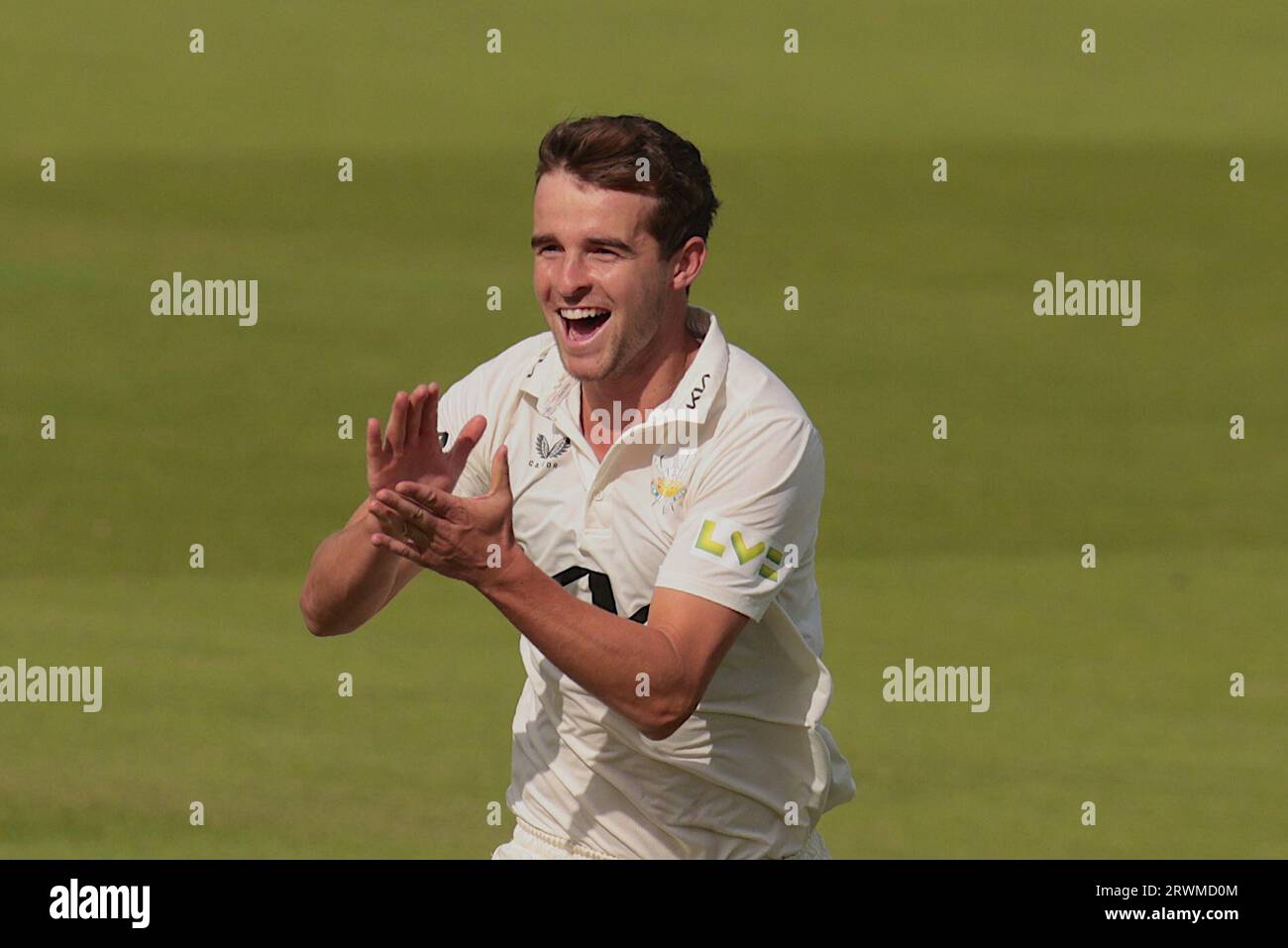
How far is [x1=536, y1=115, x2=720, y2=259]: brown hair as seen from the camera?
6258 millimetres

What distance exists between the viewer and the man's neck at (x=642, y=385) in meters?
6.43

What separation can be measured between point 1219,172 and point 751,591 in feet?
89.0

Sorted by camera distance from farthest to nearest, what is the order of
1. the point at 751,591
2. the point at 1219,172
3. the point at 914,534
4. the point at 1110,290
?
1. the point at 1219,172
2. the point at 1110,290
3. the point at 914,534
4. the point at 751,591

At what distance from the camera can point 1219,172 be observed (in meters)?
31.8

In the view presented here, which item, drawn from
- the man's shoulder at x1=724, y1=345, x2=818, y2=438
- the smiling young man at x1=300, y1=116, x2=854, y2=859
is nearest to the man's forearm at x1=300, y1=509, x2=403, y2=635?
the smiling young man at x1=300, y1=116, x2=854, y2=859

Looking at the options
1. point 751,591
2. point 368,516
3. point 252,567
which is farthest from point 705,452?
point 252,567

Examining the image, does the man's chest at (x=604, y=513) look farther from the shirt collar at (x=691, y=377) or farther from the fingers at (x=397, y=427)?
the fingers at (x=397, y=427)

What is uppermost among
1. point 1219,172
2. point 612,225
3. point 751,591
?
point 1219,172

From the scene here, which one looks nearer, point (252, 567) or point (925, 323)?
point (252, 567)

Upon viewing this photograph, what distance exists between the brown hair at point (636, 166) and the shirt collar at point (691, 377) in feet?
0.78

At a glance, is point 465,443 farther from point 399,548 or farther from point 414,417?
point 399,548

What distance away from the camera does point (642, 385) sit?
6.45m

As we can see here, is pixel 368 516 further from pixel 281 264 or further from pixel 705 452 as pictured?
pixel 281 264

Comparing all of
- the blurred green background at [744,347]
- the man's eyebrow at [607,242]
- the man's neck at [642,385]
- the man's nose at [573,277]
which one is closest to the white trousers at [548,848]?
the man's neck at [642,385]
